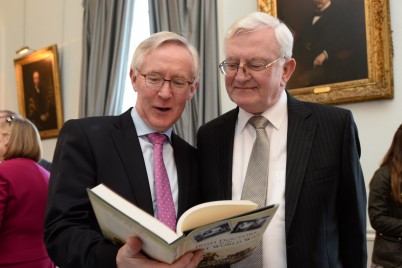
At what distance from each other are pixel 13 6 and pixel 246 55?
7.79 metres

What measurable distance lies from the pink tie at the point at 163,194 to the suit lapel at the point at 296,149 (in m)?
0.54

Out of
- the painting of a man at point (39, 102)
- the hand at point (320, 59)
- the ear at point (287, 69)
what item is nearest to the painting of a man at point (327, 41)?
the hand at point (320, 59)

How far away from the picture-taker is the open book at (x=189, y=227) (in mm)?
1533

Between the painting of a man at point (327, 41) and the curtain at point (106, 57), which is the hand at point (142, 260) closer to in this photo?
the painting of a man at point (327, 41)

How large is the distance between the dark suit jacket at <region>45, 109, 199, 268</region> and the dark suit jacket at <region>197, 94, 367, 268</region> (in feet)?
0.68

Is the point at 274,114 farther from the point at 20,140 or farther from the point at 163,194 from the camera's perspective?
the point at 20,140

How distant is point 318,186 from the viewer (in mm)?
2365

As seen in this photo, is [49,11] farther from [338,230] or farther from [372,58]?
[338,230]

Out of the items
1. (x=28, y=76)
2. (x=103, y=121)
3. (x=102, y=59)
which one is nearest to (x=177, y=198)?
(x=103, y=121)

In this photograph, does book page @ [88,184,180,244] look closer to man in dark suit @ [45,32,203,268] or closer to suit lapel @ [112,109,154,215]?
man in dark suit @ [45,32,203,268]

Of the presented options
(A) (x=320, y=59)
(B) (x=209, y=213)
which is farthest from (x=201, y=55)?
(B) (x=209, y=213)

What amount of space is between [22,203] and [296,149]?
2167mm

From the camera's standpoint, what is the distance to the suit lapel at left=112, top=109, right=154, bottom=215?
217 cm

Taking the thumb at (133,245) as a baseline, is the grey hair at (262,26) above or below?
above
